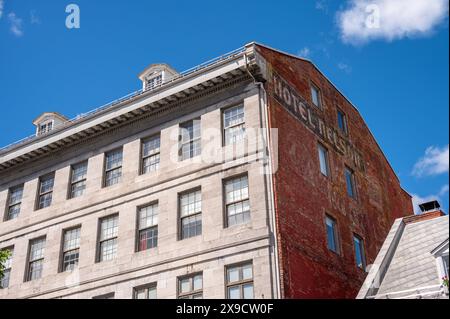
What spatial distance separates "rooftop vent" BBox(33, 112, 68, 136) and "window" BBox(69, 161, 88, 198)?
4871 mm

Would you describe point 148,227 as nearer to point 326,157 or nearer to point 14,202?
point 326,157

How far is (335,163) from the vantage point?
100 ft

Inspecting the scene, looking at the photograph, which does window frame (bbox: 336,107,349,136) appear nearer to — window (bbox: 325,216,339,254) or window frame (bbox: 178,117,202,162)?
window (bbox: 325,216,339,254)

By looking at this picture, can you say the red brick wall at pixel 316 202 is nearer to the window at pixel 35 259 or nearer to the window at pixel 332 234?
the window at pixel 332 234

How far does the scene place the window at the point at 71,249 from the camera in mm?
28078

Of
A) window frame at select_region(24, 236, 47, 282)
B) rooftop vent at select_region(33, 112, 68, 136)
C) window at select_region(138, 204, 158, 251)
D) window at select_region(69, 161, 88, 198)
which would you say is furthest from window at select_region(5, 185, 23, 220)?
window at select_region(138, 204, 158, 251)

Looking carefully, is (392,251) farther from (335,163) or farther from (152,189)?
(152,189)

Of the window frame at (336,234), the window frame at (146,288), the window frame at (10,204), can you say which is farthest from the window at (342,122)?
the window frame at (10,204)

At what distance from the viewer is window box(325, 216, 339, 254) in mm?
27688
